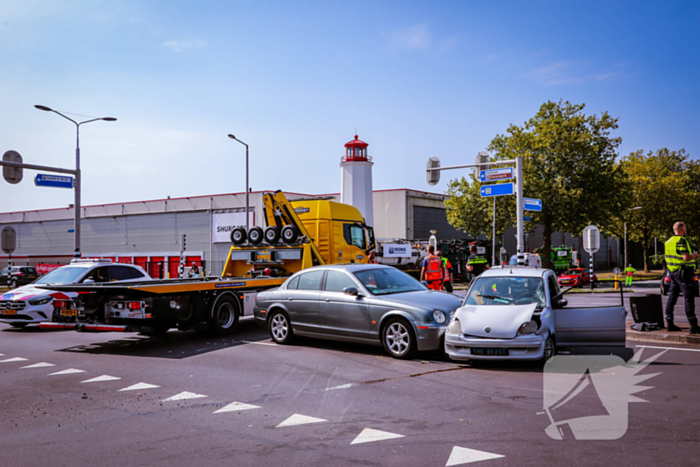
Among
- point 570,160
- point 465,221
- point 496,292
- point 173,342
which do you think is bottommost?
point 173,342

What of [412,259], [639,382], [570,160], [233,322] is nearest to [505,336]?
[639,382]

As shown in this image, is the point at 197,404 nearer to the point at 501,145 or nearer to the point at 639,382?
the point at 639,382

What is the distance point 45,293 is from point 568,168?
101 ft

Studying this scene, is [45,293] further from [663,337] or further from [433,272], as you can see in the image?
[663,337]

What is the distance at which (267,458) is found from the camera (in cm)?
471

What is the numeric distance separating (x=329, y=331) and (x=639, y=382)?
4785mm

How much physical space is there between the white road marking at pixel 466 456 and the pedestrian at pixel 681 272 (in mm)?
7137

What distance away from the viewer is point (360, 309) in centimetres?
955

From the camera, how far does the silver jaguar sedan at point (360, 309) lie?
891cm

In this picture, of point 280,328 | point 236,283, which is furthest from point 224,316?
point 280,328

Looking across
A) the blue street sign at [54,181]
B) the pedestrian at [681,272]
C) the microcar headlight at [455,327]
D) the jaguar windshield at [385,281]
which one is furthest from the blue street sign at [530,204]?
the blue street sign at [54,181]

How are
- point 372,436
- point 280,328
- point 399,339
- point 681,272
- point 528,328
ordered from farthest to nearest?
point 280,328 < point 681,272 < point 399,339 < point 528,328 < point 372,436

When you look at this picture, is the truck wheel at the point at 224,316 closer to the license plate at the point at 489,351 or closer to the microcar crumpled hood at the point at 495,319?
the microcar crumpled hood at the point at 495,319

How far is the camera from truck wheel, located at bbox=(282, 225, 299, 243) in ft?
51.3
